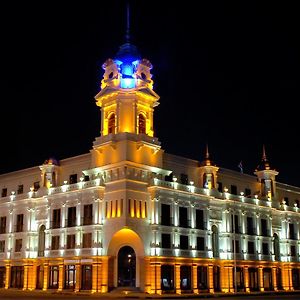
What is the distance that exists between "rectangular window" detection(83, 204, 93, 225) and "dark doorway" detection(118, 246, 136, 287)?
553 centimetres

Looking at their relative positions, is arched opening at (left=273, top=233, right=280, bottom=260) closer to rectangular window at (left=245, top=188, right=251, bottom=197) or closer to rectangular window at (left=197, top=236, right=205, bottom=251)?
rectangular window at (left=245, top=188, right=251, bottom=197)

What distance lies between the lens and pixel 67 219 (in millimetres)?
72188

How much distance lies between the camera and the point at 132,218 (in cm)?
6556

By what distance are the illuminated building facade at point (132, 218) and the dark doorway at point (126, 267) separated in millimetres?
123

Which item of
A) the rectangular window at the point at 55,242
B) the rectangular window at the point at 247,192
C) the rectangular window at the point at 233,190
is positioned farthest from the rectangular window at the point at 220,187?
the rectangular window at the point at 55,242

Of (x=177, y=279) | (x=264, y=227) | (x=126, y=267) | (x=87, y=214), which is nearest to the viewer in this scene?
(x=126, y=267)

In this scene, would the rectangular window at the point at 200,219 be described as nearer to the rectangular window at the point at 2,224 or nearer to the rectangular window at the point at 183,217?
the rectangular window at the point at 183,217

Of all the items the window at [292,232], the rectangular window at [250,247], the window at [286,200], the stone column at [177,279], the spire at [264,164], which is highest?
the spire at [264,164]

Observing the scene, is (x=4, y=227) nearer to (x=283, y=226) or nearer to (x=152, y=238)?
(x=152, y=238)

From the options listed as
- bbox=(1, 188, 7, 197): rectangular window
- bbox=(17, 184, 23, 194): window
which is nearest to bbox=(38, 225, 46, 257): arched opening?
bbox=(17, 184, 23, 194): window

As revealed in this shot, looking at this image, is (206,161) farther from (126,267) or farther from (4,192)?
(4,192)

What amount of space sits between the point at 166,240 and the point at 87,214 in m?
10.5

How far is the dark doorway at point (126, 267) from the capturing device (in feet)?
220

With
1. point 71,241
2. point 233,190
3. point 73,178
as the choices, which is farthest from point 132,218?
point 233,190
